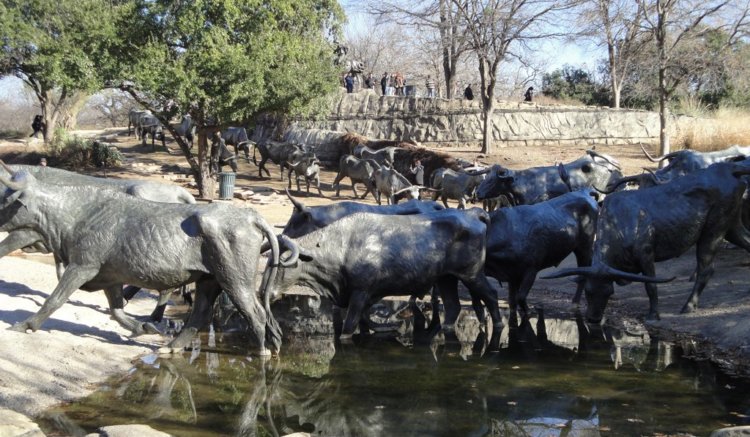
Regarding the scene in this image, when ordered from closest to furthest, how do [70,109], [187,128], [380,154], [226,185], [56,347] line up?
[56,347], [226,185], [380,154], [187,128], [70,109]

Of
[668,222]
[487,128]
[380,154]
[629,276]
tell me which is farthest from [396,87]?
[629,276]

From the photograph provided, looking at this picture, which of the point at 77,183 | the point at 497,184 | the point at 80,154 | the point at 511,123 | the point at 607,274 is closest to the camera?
the point at 77,183

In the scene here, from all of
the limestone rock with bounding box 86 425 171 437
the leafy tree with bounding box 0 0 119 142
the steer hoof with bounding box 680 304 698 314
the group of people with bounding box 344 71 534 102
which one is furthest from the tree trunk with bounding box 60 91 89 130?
the limestone rock with bounding box 86 425 171 437

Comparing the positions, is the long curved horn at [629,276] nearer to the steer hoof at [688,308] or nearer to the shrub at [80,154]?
the steer hoof at [688,308]

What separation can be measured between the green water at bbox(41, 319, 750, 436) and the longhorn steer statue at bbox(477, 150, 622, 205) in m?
7.64

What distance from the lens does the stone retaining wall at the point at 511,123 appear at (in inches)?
1470

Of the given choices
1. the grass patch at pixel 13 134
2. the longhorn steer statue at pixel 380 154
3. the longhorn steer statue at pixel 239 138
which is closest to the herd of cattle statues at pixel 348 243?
the longhorn steer statue at pixel 380 154

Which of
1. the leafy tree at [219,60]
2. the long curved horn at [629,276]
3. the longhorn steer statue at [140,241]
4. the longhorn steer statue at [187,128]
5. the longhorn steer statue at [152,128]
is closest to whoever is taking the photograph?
the longhorn steer statue at [140,241]

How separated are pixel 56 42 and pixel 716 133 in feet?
73.3

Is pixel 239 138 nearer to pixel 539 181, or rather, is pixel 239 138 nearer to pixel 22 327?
pixel 539 181

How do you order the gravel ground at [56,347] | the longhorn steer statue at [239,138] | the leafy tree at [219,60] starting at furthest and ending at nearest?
1. the longhorn steer statue at [239,138]
2. the leafy tree at [219,60]
3. the gravel ground at [56,347]

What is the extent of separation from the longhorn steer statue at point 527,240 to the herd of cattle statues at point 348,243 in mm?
20

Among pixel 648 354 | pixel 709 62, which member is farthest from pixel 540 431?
pixel 709 62

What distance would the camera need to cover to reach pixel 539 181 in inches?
698
